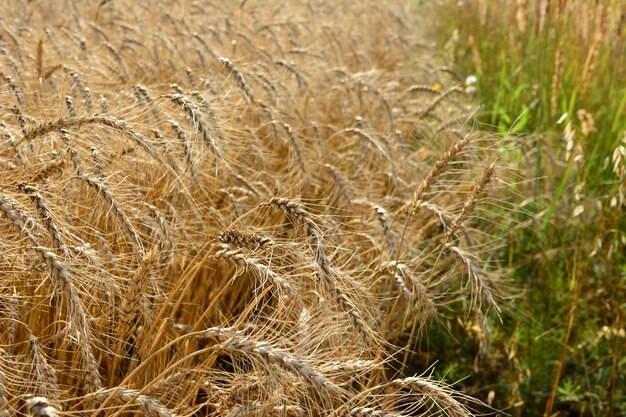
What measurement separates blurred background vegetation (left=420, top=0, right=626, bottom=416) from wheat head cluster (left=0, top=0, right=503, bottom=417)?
245 mm

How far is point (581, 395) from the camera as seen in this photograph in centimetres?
263

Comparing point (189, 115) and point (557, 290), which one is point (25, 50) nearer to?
point (189, 115)

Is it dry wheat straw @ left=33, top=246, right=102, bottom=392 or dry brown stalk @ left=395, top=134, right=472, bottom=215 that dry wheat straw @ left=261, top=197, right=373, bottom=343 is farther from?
dry wheat straw @ left=33, top=246, right=102, bottom=392

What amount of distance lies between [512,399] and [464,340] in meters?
0.45

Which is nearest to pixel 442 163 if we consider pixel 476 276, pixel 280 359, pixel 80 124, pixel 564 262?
pixel 476 276

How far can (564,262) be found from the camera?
3.35 m

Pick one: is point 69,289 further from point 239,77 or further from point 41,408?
point 239,77

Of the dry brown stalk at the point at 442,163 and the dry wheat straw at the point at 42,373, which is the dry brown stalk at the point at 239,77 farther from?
the dry wheat straw at the point at 42,373

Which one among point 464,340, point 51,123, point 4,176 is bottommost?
point 464,340

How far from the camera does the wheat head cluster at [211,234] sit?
1.51 meters

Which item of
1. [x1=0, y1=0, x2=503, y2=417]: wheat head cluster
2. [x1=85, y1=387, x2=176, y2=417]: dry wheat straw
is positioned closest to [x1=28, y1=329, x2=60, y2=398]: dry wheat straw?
[x1=0, y1=0, x2=503, y2=417]: wheat head cluster

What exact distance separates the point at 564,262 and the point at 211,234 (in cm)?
193

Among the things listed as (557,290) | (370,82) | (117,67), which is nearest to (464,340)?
(557,290)

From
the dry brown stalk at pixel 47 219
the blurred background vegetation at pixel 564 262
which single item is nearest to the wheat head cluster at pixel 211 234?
the dry brown stalk at pixel 47 219
